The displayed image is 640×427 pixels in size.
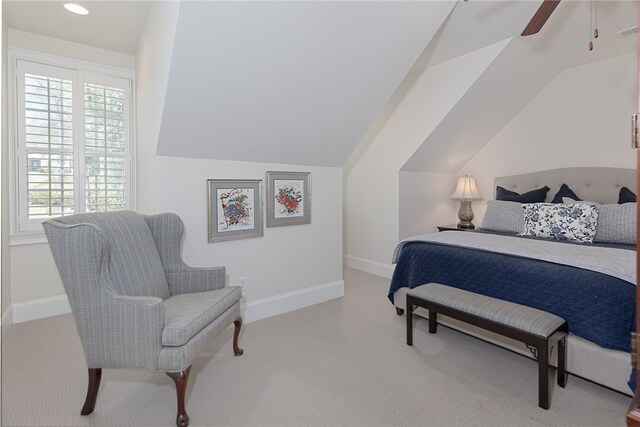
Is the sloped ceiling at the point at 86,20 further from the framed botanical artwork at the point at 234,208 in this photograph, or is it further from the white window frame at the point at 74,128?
the framed botanical artwork at the point at 234,208

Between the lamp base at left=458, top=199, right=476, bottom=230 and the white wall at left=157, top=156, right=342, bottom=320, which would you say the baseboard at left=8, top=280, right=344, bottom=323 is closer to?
the white wall at left=157, top=156, right=342, bottom=320

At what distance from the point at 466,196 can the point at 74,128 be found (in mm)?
4355

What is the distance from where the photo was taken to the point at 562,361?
1.95 metres

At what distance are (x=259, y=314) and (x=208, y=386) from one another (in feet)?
3.34

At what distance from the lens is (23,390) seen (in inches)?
76.1

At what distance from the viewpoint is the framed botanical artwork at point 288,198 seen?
3.08 metres

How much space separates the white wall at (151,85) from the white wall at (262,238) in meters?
0.21

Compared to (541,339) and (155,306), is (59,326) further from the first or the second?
(541,339)

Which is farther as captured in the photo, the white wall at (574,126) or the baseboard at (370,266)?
the baseboard at (370,266)

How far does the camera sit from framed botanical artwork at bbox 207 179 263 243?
8.96 feet

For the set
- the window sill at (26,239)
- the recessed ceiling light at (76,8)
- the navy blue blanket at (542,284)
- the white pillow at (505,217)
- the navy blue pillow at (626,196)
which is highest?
the recessed ceiling light at (76,8)

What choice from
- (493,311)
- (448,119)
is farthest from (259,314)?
(448,119)

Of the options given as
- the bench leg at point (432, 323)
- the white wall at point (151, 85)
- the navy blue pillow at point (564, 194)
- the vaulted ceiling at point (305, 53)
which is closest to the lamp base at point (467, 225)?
the navy blue pillow at point (564, 194)

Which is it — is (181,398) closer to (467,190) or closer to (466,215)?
(466,215)
